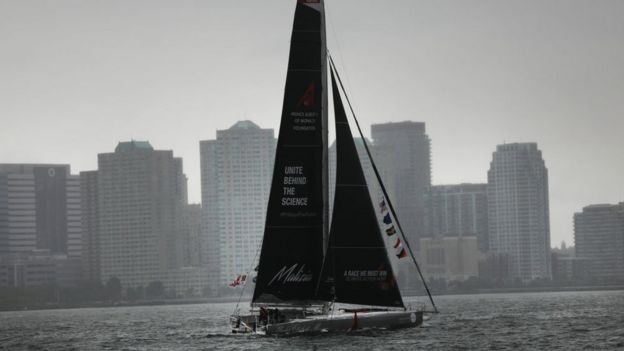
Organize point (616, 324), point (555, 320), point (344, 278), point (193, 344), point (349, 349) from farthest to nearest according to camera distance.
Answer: point (555, 320) < point (616, 324) < point (193, 344) < point (344, 278) < point (349, 349)

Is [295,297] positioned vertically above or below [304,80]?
below

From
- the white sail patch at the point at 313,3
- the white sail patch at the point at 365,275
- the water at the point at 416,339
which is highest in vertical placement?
the white sail patch at the point at 313,3

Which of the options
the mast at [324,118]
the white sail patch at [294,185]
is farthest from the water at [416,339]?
the white sail patch at [294,185]

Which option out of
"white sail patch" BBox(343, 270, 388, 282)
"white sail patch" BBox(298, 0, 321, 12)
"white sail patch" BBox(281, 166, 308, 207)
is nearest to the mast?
"white sail patch" BBox(298, 0, 321, 12)

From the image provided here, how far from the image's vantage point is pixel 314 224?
64.7 m

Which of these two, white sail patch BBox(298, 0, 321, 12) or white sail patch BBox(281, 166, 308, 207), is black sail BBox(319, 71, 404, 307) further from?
white sail patch BBox(298, 0, 321, 12)

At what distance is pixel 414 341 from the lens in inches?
2581

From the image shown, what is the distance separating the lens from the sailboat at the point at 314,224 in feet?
211

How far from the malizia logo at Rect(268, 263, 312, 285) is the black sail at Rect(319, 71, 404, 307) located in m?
1.05

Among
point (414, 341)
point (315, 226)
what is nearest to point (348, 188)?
point (315, 226)

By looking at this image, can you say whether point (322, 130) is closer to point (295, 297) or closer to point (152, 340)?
point (295, 297)

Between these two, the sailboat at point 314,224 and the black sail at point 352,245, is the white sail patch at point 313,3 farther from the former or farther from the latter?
the black sail at point 352,245

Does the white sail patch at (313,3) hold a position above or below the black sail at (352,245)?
above

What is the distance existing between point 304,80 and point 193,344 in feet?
56.6
